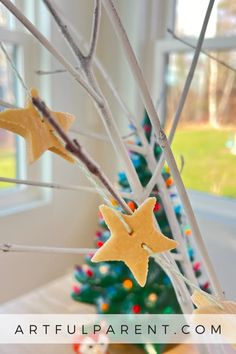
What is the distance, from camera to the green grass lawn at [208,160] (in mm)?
1191

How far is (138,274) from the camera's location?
423mm

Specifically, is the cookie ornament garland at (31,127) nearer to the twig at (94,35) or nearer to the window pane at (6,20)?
the twig at (94,35)

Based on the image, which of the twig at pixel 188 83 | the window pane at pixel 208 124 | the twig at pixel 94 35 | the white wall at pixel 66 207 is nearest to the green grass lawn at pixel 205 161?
the window pane at pixel 208 124

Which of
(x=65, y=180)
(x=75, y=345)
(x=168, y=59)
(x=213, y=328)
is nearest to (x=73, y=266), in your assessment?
(x=65, y=180)

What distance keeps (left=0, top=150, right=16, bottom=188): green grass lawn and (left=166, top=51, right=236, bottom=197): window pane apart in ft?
1.76

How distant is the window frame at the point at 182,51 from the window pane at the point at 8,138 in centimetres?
46

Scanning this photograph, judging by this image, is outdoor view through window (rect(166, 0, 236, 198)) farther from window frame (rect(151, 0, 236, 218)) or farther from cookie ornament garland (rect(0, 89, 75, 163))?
cookie ornament garland (rect(0, 89, 75, 163))

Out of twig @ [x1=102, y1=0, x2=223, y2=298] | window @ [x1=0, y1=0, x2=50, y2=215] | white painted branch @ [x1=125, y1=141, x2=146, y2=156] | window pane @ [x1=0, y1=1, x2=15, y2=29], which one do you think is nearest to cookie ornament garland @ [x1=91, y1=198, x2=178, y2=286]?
twig @ [x1=102, y1=0, x2=223, y2=298]

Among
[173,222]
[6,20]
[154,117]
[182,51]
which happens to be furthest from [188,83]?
[182,51]

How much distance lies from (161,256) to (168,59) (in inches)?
37.7

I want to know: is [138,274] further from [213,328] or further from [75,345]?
[75,345]

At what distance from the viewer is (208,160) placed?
1244 millimetres

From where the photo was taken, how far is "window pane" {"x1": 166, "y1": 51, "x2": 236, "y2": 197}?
1.17 meters

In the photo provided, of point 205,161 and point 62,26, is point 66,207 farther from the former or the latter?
point 62,26
